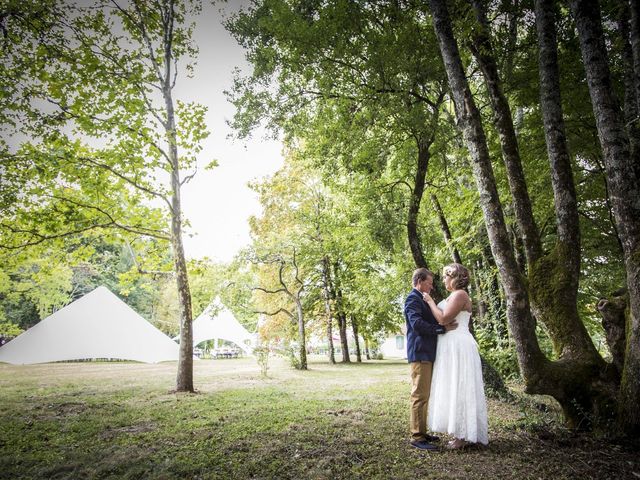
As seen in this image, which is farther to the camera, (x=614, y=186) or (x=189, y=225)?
(x=189, y=225)

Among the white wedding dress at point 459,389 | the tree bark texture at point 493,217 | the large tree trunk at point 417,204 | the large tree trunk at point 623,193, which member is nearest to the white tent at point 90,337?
the large tree trunk at point 417,204

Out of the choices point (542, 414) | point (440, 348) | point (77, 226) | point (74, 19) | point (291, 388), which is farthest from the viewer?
point (291, 388)

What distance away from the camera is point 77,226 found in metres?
8.28

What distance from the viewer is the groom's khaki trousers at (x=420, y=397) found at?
12.6 feet

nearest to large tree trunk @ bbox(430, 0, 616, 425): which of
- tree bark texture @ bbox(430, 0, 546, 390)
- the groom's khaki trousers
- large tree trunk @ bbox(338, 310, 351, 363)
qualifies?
tree bark texture @ bbox(430, 0, 546, 390)

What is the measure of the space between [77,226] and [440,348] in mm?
8623

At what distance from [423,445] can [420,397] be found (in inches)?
19.5

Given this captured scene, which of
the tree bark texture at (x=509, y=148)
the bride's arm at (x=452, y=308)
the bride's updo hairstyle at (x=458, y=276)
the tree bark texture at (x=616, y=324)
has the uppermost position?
the tree bark texture at (x=509, y=148)

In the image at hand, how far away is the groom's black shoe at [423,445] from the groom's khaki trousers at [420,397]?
0.11 ft

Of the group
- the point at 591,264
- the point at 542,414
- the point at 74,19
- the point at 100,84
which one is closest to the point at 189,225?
the point at 100,84

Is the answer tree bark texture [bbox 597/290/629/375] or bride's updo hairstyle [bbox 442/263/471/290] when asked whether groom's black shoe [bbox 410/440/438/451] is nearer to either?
bride's updo hairstyle [bbox 442/263/471/290]

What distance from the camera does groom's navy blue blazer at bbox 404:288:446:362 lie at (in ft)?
12.6

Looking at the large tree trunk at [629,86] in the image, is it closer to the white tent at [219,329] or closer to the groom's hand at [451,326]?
the groom's hand at [451,326]

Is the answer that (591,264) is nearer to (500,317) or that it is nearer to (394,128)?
(500,317)
